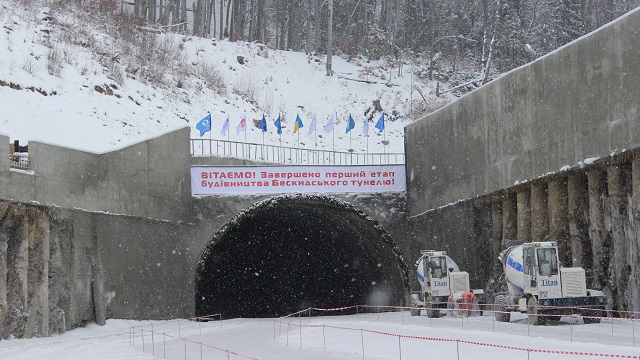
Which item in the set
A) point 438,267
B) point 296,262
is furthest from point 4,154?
point 296,262

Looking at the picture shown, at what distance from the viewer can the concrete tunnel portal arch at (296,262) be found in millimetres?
35750

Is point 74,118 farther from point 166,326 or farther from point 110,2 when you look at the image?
point 110,2

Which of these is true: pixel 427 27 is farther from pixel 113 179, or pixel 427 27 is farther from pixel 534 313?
pixel 534 313

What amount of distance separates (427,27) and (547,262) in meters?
56.6

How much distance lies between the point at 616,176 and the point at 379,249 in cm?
1633

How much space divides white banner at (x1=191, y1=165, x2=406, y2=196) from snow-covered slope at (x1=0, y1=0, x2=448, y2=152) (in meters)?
3.48

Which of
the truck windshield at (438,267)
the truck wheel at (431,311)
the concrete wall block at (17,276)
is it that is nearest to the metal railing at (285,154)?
the truck windshield at (438,267)

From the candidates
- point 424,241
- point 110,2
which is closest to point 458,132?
point 424,241

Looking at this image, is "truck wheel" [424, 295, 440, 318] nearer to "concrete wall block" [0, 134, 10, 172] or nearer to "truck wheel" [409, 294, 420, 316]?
"truck wheel" [409, 294, 420, 316]

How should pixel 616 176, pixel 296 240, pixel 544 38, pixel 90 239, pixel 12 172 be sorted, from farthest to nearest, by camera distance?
pixel 544 38, pixel 296 240, pixel 90 239, pixel 12 172, pixel 616 176

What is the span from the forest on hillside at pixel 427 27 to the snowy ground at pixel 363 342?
3823 cm

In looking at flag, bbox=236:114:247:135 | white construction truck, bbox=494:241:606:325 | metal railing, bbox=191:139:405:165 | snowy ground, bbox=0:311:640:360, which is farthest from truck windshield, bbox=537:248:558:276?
flag, bbox=236:114:247:135

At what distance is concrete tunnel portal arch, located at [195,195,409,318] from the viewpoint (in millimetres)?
35750

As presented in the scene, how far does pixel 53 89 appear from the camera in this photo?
36.7 m
